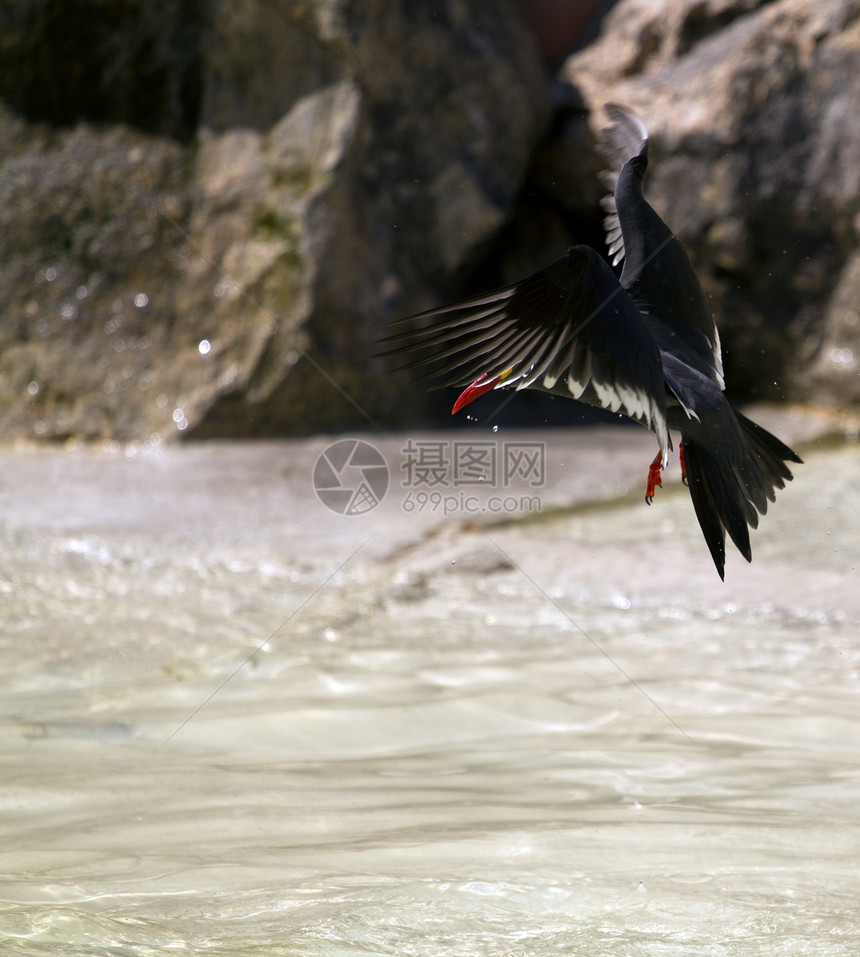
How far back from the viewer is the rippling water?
143 cm

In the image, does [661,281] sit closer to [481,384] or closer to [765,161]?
[481,384]

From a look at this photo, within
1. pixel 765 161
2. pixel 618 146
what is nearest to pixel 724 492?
pixel 618 146

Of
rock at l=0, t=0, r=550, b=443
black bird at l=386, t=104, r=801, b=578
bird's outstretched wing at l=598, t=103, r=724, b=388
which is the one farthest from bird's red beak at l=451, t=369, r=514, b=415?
rock at l=0, t=0, r=550, b=443

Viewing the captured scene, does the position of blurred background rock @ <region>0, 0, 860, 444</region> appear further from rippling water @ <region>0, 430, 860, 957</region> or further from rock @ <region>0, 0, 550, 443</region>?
rippling water @ <region>0, 430, 860, 957</region>

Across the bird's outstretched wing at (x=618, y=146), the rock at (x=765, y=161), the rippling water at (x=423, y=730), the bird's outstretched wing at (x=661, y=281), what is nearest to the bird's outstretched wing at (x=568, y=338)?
the bird's outstretched wing at (x=661, y=281)

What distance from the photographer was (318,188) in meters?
4.75

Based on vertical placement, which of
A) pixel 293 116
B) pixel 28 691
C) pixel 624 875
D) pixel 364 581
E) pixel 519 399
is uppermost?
pixel 293 116

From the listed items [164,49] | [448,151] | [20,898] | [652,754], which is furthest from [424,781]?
[164,49]

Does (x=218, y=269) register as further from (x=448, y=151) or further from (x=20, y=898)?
(x=20, y=898)

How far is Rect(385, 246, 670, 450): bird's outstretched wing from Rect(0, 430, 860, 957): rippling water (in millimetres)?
651

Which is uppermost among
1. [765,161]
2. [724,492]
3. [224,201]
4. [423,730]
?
[724,492]

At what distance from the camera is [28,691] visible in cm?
234

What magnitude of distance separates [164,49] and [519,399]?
230 centimetres

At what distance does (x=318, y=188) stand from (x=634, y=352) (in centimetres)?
326
